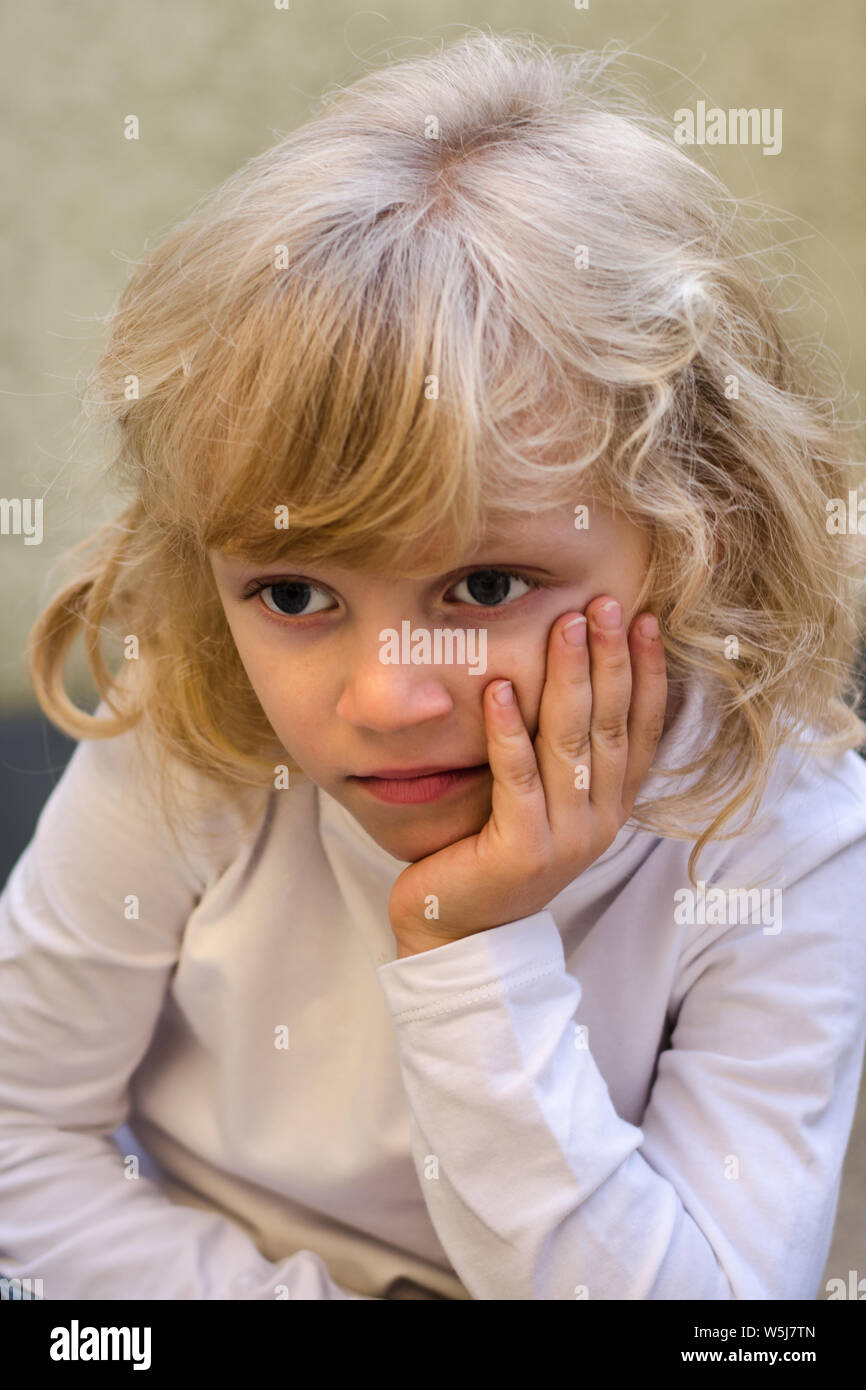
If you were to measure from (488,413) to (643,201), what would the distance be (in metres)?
0.22

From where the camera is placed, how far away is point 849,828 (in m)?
0.93

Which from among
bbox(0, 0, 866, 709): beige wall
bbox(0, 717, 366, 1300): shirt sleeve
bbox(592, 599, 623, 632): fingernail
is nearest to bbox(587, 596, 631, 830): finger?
bbox(592, 599, 623, 632): fingernail

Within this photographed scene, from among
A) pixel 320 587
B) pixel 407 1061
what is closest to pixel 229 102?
pixel 320 587

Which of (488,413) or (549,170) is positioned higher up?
(549,170)

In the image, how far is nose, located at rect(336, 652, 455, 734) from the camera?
702mm

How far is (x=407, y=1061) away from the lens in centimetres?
82

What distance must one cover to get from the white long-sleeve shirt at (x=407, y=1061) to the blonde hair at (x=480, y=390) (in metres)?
0.08

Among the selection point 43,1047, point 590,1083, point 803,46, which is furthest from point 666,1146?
point 803,46

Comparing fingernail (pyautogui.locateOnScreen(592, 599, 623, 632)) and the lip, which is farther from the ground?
fingernail (pyautogui.locateOnScreen(592, 599, 623, 632))

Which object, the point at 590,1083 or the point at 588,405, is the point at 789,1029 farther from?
the point at 588,405

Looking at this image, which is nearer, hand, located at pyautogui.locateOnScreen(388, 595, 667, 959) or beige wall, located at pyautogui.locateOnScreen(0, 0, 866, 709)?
hand, located at pyautogui.locateOnScreen(388, 595, 667, 959)

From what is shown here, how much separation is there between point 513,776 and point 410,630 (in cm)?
12

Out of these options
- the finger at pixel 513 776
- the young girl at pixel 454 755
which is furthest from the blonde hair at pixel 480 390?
the finger at pixel 513 776

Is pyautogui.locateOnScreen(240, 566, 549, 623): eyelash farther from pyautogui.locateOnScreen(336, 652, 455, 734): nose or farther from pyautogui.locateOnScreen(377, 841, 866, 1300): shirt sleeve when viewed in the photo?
pyautogui.locateOnScreen(377, 841, 866, 1300): shirt sleeve
